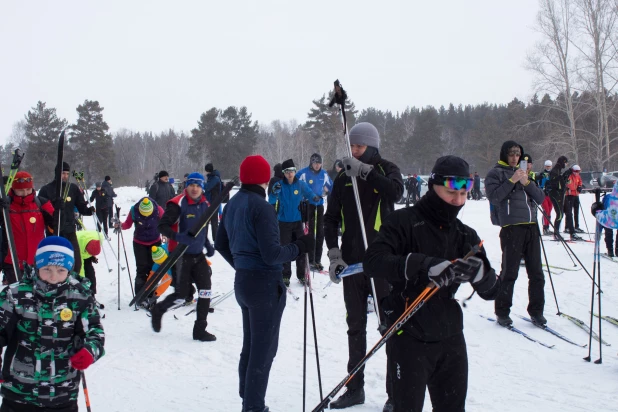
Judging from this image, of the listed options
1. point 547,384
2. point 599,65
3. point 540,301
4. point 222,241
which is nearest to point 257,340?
point 222,241

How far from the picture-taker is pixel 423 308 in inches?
94.7

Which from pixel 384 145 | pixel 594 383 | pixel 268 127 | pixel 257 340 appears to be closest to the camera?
pixel 257 340

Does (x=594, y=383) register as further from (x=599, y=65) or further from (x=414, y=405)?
(x=599, y=65)

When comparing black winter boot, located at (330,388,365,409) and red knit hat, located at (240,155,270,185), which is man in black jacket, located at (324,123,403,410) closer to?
black winter boot, located at (330,388,365,409)

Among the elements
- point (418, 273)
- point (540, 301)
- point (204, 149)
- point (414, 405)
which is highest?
point (204, 149)

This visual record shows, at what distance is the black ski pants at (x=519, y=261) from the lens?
5457mm

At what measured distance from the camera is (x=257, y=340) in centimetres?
328

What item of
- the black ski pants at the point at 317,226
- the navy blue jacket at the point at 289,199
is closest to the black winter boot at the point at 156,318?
the navy blue jacket at the point at 289,199

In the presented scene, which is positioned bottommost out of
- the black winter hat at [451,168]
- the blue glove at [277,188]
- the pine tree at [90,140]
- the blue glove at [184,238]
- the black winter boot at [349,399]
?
the black winter boot at [349,399]

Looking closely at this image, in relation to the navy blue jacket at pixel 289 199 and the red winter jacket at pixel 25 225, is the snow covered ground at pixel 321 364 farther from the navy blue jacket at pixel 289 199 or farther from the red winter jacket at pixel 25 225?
the navy blue jacket at pixel 289 199

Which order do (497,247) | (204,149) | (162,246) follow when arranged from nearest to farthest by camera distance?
1. (162,246)
2. (497,247)
3. (204,149)

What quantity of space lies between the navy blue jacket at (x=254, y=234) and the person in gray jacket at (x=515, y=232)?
321cm

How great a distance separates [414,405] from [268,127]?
9778 cm

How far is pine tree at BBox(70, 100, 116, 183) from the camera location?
4566 centimetres
